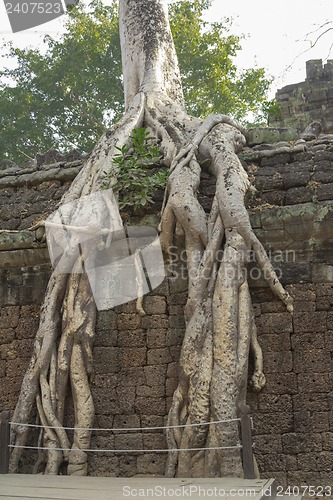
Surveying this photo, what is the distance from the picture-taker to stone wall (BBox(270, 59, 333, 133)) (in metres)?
9.02

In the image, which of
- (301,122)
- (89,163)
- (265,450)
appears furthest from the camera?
(301,122)

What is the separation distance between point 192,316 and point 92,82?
11.9m

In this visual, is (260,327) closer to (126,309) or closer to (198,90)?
(126,309)

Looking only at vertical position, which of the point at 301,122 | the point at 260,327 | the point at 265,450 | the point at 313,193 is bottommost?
the point at 265,450

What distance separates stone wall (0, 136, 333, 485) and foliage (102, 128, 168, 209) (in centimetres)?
Result: 46

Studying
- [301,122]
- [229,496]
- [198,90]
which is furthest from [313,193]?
[198,90]

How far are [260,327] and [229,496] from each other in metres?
1.59

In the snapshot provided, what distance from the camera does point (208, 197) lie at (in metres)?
5.30

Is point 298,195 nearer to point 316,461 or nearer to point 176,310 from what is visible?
point 176,310

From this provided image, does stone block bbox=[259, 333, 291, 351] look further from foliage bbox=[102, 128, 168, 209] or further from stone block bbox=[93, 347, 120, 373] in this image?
foliage bbox=[102, 128, 168, 209]

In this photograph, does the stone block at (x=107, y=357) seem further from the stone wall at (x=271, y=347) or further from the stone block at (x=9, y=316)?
the stone block at (x=9, y=316)

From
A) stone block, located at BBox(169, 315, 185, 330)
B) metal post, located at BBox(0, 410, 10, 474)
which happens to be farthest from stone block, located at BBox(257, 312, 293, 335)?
metal post, located at BBox(0, 410, 10, 474)

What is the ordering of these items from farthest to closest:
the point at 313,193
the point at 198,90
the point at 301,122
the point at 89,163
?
the point at 198,90
the point at 301,122
the point at 89,163
the point at 313,193

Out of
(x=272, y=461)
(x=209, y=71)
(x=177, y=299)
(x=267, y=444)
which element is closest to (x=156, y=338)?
(x=177, y=299)
